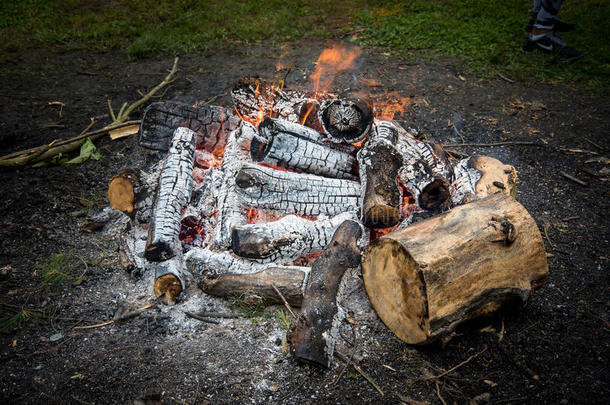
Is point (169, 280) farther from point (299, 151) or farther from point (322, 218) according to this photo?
point (299, 151)

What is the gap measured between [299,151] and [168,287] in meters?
1.46

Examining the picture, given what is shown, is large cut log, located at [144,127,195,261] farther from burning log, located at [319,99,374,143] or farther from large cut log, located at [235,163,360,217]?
burning log, located at [319,99,374,143]

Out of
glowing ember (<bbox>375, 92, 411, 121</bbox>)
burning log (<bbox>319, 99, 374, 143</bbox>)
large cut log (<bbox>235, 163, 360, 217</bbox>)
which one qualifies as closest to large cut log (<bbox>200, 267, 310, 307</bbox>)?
large cut log (<bbox>235, 163, 360, 217</bbox>)

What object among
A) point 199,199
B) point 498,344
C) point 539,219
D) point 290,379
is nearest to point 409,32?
point 539,219

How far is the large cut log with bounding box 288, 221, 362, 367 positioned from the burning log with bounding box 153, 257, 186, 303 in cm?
93

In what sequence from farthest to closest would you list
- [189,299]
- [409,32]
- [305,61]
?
[409,32] → [305,61] → [189,299]

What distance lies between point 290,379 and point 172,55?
5.96 metres

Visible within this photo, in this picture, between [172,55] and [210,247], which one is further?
[172,55]

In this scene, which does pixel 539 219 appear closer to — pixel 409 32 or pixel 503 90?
pixel 503 90

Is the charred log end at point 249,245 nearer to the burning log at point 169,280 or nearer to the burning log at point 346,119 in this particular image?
the burning log at point 169,280

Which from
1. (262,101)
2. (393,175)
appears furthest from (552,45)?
(262,101)

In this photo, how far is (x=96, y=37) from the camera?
7062mm

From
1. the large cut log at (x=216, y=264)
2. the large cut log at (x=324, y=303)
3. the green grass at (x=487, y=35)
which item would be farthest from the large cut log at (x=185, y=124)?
the green grass at (x=487, y=35)

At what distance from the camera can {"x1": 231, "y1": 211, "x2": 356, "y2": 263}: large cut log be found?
2762mm
